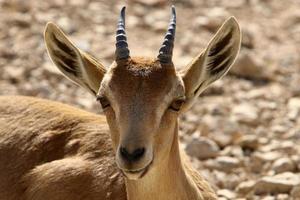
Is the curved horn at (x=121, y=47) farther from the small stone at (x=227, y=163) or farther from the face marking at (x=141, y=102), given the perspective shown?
the small stone at (x=227, y=163)

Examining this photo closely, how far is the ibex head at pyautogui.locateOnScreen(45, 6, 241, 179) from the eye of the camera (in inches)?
354

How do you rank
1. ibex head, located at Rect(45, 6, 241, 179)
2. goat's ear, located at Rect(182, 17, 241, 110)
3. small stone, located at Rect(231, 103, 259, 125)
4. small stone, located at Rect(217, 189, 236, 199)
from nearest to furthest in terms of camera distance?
ibex head, located at Rect(45, 6, 241, 179) → goat's ear, located at Rect(182, 17, 241, 110) → small stone, located at Rect(217, 189, 236, 199) → small stone, located at Rect(231, 103, 259, 125)

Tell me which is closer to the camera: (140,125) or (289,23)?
(140,125)

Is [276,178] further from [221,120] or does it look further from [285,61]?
[285,61]

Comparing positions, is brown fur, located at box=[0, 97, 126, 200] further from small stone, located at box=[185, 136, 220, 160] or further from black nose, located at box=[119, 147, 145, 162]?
small stone, located at box=[185, 136, 220, 160]

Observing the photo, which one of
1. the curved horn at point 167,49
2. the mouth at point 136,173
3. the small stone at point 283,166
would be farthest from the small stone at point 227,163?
the mouth at point 136,173

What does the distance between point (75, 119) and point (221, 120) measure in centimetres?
383

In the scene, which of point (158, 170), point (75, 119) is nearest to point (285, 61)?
point (75, 119)

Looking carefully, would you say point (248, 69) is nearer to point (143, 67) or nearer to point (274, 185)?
point (274, 185)

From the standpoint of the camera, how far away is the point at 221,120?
14727 mm

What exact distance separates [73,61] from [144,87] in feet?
4.60

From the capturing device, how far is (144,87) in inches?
368

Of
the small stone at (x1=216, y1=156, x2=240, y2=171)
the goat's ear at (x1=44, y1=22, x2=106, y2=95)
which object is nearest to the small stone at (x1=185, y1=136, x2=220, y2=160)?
the small stone at (x1=216, y1=156, x2=240, y2=171)

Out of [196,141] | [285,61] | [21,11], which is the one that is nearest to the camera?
[196,141]
